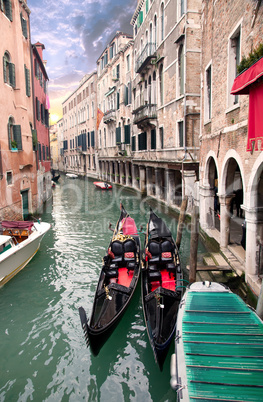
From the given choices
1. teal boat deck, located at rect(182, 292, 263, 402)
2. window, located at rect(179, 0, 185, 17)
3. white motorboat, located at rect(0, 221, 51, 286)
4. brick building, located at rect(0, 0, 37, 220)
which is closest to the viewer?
teal boat deck, located at rect(182, 292, 263, 402)

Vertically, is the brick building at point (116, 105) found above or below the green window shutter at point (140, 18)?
below

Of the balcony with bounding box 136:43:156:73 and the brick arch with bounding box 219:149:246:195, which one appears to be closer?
the brick arch with bounding box 219:149:246:195

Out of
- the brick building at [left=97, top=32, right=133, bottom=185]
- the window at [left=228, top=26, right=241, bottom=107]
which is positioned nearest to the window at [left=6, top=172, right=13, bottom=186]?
the window at [left=228, top=26, right=241, bottom=107]

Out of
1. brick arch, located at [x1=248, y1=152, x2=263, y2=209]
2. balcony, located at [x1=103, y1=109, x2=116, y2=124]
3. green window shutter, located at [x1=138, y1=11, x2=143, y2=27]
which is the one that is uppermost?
green window shutter, located at [x1=138, y1=11, x2=143, y2=27]

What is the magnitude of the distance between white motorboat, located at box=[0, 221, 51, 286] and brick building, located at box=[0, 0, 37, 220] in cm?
135

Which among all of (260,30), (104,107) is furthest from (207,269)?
(104,107)

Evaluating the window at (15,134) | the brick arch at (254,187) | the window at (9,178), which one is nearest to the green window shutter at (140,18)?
the window at (15,134)

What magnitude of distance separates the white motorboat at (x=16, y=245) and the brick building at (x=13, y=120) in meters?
1.35

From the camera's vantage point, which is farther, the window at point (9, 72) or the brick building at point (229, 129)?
the window at point (9, 72)

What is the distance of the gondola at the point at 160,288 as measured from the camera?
186 inches

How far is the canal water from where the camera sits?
4520mm

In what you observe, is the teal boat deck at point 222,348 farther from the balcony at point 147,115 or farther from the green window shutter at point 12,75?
the balcony at point 147,115

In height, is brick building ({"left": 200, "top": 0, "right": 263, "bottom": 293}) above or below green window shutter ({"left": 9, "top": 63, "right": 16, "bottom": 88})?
below

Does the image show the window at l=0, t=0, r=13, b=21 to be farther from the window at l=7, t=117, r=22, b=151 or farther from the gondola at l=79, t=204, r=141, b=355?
the gondola at l=79, t=204, r=141, b=355
